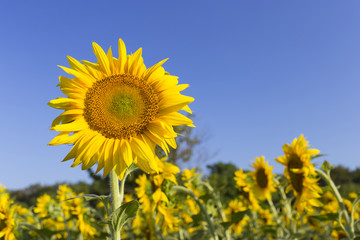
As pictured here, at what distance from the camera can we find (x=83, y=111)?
2500 mm

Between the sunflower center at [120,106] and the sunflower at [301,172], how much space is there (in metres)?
2.51

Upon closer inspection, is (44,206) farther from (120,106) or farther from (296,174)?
(120,106)

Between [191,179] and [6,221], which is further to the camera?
[191,179]

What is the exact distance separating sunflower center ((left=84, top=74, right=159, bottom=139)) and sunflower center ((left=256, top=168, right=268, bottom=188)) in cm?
395

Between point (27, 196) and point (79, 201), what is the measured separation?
26.8 metres

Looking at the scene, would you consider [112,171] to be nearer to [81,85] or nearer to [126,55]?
[81,85]

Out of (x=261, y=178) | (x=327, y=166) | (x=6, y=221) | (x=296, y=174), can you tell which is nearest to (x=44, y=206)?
(x=6, y=221)

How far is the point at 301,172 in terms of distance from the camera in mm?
4242

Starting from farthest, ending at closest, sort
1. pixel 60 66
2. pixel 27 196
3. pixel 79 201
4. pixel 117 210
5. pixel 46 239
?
pixel 27 196 < pixel 79 201 < pixel 46 239 < pixel 60 66 < pixel 117 210

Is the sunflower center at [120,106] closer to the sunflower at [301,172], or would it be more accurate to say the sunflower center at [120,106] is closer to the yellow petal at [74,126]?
the yellow petal at [74,126]

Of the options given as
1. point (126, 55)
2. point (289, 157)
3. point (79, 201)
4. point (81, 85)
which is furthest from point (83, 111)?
point (79, 201)

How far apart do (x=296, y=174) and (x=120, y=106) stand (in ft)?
9.31

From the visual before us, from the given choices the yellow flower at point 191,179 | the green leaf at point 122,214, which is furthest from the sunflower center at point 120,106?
the yellow flower at point 191,179

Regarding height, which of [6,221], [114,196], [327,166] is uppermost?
[6,221]
